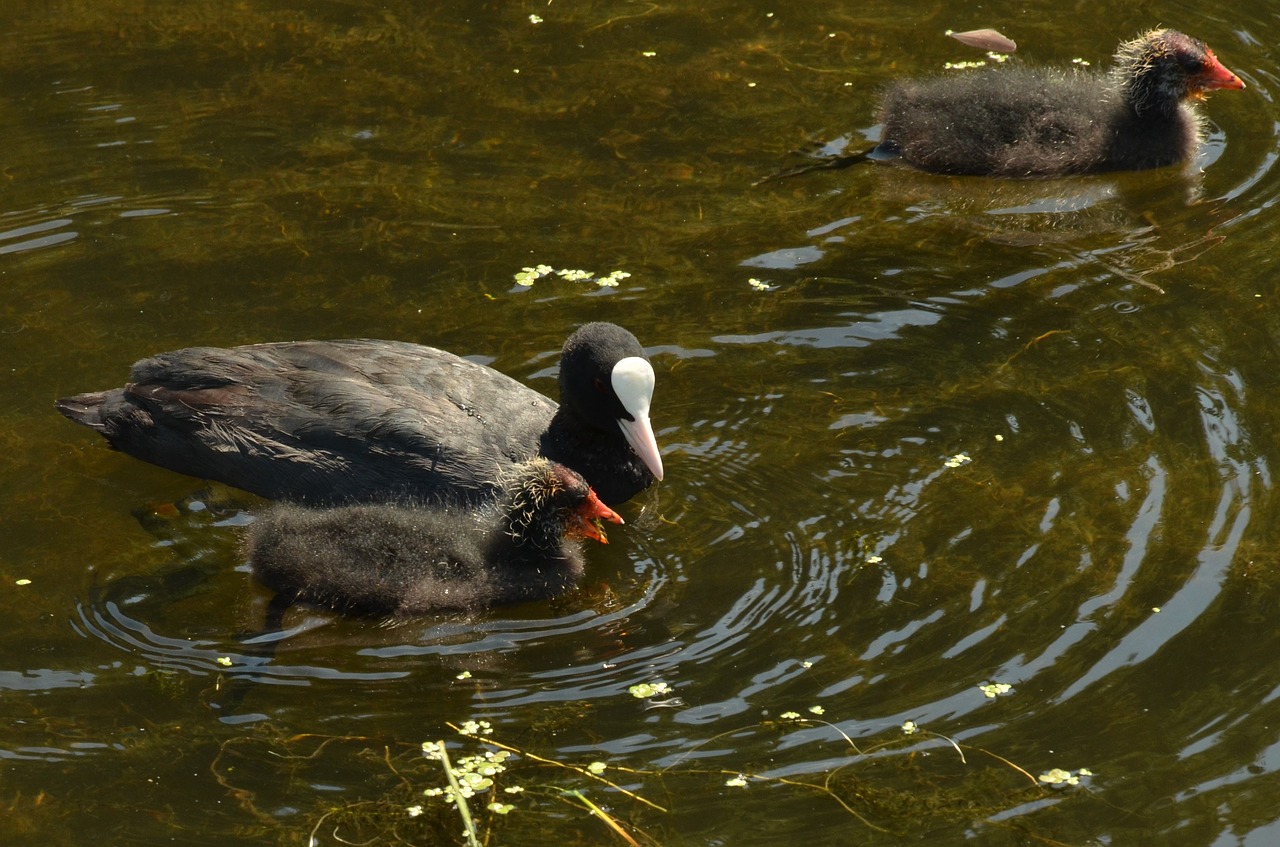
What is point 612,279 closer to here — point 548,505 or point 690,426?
point 690,426

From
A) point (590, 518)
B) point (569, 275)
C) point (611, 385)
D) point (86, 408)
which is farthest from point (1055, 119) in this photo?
point (86, 408)

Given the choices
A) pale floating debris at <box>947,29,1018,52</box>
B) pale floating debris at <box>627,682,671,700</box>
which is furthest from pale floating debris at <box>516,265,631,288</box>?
pale floating debris at <box>947,29,1018,52</box>

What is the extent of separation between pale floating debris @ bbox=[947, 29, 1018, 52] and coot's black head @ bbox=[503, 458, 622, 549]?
15.6 ft

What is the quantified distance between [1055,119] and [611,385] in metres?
3.36

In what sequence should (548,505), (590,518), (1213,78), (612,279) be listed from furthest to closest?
(1213,78) → (612,279) → (590,518) → (548,505)

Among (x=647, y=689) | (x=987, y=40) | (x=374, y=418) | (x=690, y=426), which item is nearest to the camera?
(x=647, y=689)

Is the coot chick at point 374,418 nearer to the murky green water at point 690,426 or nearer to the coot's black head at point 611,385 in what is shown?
the coot's black head at point 611,385

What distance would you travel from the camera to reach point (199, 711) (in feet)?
15.4

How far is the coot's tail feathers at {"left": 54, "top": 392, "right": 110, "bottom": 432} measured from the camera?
19.4 ft

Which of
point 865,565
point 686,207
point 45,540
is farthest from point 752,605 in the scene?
point 686,207

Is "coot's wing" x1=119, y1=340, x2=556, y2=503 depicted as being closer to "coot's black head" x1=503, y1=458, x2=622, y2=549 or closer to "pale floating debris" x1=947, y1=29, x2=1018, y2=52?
"coot's black head" x1=503, y1=458, x2=622, y2=549

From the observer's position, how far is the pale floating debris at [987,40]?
8945 mm

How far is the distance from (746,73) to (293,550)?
4.82 metres

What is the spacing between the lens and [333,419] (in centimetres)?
556
